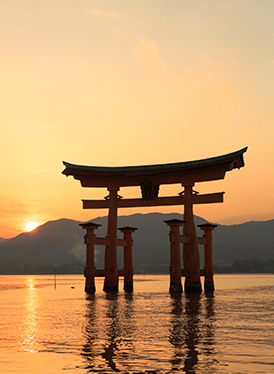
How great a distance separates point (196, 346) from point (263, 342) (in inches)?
79.4

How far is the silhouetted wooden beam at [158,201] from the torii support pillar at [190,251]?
437 mm

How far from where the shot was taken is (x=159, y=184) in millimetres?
33312

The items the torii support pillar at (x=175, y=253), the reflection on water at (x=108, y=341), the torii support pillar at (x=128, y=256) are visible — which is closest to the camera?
the reflection on water at (x=108, y=341)

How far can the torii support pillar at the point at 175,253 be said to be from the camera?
97.2 feet

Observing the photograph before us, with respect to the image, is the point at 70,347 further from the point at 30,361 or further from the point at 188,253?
the point at 188,253

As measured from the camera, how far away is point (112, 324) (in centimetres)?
1689

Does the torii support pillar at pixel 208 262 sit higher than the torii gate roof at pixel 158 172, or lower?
lower

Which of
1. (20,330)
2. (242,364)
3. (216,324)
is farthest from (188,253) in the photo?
(242,364)

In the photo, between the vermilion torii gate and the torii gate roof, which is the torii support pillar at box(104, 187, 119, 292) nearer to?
the vermilion torii gate

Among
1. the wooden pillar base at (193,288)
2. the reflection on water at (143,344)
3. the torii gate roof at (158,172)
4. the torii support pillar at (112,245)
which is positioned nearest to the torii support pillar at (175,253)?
the wooden pillar base at (193,288)

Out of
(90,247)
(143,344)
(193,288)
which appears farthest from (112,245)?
(143,344)

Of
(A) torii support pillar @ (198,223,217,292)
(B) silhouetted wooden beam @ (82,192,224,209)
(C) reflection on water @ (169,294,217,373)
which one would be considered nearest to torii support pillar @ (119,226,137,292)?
(B) silhouetted wooden beam @ (82,192,224,209)

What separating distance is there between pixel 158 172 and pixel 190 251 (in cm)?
524

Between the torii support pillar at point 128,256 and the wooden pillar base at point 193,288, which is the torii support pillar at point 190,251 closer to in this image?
the wooden pillar base at point 193,288
